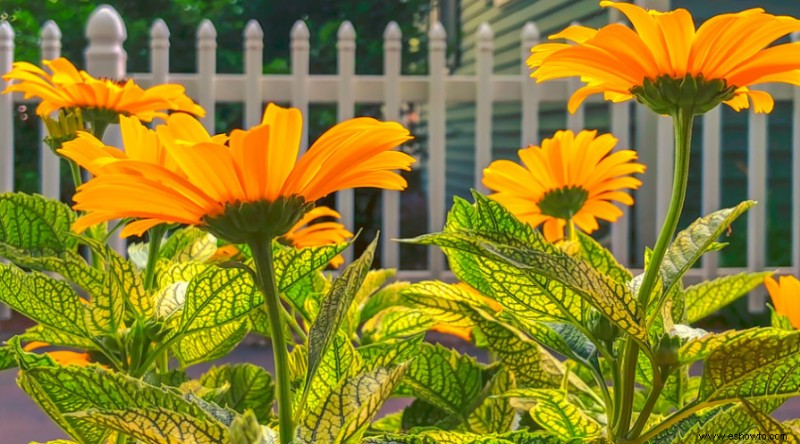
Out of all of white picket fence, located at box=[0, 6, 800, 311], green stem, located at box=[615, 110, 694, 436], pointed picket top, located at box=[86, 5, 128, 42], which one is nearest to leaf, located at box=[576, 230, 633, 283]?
green stem, located at box=[615, 110, 694, 436]

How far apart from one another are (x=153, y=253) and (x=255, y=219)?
21cm

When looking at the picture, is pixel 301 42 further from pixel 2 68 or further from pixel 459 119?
pixel 459 119

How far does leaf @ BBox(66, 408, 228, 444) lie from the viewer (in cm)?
34

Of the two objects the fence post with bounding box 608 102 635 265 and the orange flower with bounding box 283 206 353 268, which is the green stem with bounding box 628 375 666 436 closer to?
the orange flower with bounding box 283 206 353 268

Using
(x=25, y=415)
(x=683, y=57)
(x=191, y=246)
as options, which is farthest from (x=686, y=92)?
(x=25, y=415)

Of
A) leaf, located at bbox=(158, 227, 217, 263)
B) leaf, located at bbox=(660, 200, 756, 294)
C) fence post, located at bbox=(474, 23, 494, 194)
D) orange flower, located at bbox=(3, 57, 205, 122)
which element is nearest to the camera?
leaf, located at bbox=(660, 200, 756, 294)

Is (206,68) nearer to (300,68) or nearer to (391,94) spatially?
(300,68)

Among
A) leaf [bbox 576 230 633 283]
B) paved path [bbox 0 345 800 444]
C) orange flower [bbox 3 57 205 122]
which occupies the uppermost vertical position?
orange flower [bbox 3 57 205 122]

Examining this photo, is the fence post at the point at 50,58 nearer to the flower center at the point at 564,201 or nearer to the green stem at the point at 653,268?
the flower center at the point at 564,201

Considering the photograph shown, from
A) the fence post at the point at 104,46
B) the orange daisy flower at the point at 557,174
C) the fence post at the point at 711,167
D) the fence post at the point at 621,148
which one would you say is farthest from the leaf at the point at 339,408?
the fence post at the point at 711,167

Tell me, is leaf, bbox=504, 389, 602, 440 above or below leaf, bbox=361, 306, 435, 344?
below

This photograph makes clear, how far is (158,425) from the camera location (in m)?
0.35

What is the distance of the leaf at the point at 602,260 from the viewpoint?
54cm

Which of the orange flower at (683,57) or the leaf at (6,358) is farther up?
the orange flower at (683,57)
